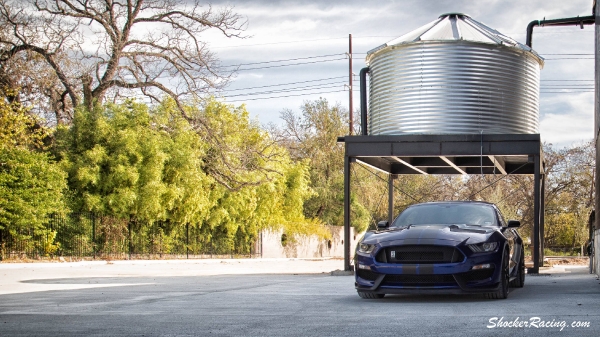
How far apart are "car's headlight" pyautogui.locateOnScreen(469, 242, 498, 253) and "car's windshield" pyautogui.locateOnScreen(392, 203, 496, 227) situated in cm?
127

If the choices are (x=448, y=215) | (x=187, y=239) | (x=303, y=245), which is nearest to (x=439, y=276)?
(x=448, y=215)

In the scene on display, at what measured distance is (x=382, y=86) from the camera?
21312 millimetres

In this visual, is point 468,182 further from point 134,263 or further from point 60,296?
point 60,296

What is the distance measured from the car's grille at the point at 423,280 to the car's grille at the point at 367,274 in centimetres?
28

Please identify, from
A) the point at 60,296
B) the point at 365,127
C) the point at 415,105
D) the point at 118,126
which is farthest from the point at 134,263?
the point at 60,296

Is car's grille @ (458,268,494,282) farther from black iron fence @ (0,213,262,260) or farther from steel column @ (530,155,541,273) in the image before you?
black iron fence @ (0,213,262,260)

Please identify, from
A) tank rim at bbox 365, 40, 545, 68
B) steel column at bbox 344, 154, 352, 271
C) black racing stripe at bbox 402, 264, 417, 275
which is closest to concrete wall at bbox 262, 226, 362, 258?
steel column at bbox 344, 154, 352, 271

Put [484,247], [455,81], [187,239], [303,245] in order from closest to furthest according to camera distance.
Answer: [484,247], [455,81], [187,239], [303,245]

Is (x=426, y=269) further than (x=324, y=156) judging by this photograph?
No

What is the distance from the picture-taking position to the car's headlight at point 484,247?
1061 cm

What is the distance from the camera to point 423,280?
1059 centimetres

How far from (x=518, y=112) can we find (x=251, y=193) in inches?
1021

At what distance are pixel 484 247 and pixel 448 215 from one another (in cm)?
174

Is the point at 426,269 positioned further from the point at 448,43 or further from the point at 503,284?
the point at 448,43
